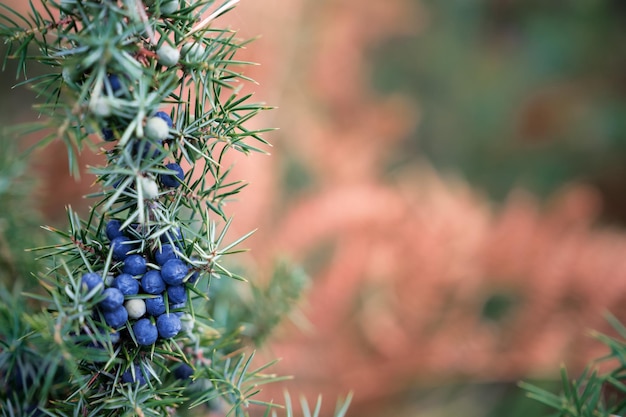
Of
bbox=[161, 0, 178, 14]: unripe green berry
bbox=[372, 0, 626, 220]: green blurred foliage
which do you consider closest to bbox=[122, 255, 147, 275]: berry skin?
bbox=[161, 0, 178, 14]: unripe green berry

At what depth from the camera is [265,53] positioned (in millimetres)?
918

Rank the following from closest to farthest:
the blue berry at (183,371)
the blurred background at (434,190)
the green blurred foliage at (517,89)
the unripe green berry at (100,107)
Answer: the unripe green berry at (100,107) < the blue berry at (183,371) < the blurred background at (434,190) < the green blurred foliage at (517,89)

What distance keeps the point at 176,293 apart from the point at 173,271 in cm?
1

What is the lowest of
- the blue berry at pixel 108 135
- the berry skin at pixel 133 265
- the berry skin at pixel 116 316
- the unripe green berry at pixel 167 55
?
the berry skin at pixel 116 316

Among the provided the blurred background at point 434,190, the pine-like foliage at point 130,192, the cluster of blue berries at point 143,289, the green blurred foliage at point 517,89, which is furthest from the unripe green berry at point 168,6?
the green blurred foliage at point 517,89

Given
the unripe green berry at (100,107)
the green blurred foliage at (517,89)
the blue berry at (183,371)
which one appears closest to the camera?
the unripe green berry at (100,107)

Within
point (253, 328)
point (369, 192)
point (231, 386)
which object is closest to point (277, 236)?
point (369, 192)

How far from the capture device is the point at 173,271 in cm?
22

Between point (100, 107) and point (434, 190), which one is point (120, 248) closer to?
point (100, 107)

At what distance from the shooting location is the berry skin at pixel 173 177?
0.23 meters

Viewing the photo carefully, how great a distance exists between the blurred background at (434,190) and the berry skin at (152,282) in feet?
0.70

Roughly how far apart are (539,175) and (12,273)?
114 centimetres

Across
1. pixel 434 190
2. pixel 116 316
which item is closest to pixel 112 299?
pixel 116 316

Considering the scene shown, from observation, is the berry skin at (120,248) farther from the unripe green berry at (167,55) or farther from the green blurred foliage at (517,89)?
the green blurred foliage at (517,89)
